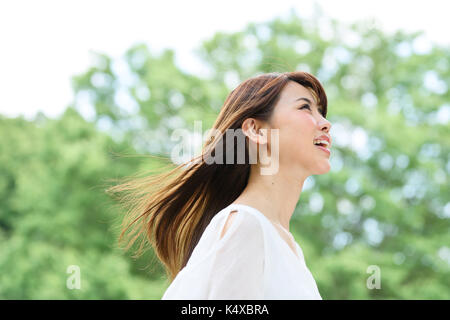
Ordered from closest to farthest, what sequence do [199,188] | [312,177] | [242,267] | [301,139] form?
[242,267] < [301,139] < [199,188] < [312,177]

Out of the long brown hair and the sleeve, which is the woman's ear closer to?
the long brown hair

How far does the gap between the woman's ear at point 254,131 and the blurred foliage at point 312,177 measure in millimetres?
5980

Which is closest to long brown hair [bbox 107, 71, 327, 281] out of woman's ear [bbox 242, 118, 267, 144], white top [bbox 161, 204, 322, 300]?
woman's ear [bbox 242, 118, 267, 144]

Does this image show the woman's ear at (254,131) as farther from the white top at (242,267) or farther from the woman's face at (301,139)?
the white top at (242,267)

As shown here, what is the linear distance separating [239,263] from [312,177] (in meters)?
7.76

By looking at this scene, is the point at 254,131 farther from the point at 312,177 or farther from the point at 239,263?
the point at 312,177

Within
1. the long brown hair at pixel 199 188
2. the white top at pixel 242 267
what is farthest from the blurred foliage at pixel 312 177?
the white top at pixel 242 267

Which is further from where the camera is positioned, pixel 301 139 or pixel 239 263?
pixel 301 139

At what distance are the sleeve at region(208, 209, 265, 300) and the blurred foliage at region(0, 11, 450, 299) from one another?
247 inches

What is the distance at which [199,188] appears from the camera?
179 centimetres

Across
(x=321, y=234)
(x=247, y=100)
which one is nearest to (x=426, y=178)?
(x=321, y=234)

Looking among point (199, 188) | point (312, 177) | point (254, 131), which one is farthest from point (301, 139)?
point (312, 177)

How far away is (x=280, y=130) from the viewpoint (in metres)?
1.60
